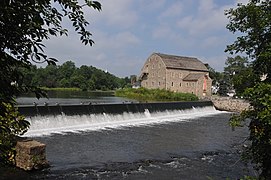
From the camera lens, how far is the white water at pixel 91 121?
49.5ft

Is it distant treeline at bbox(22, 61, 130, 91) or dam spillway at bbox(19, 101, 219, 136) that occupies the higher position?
distant treeline at bbox(22, 61, 130, 91)

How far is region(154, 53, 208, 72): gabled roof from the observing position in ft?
167

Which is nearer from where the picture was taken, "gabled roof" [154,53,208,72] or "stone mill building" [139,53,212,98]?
"stone mill building" [139,53,212,98]

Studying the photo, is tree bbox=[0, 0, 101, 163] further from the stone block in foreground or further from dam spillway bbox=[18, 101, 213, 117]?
dam spillway bbox=[18, 101, 213, 117]

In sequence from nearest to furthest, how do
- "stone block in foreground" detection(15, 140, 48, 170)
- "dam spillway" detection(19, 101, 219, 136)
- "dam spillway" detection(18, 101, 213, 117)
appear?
"stone block in foreground" detection(15, 140, 48, 170) < "dam spillway" detection(19, 101, 219, 136) < "dam spillway" detection(18, 101, 213, 117)

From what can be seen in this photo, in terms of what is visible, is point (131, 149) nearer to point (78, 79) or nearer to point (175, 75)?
point (175, 75)

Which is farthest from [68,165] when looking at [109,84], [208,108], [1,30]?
[109,84]

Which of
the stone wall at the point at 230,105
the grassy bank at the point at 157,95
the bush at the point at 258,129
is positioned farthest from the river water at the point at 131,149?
the grassy bank at the point at 157,95

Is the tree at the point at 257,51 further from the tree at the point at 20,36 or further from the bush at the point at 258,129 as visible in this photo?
the tree at the point at 20,36

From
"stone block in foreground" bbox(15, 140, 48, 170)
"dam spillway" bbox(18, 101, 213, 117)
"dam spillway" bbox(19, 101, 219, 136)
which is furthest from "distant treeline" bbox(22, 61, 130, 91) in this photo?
"stone block in foreground" bbox(15, 140, 48, 170)

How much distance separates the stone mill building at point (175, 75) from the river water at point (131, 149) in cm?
3022

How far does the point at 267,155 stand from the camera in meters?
5.23

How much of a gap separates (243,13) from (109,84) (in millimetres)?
93432

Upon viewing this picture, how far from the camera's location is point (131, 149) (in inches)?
481
